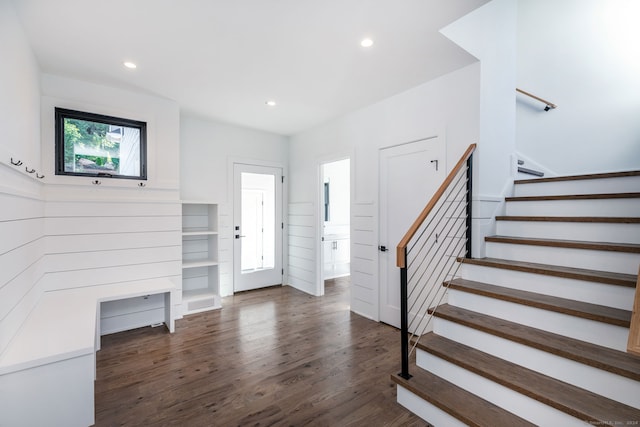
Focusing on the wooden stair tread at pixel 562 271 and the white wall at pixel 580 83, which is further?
the white wall at pixel 580 83

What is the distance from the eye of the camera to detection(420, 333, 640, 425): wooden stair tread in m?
1.34

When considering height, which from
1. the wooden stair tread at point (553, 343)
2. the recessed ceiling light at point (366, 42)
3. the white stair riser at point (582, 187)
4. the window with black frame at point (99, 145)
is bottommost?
the wooden stair tread at point (553, 343)

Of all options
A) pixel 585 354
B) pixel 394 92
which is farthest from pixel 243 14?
pixel 585 354

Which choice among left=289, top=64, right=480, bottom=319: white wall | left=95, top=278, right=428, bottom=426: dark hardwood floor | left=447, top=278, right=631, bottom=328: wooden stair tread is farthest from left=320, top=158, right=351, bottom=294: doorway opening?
left=447, top=278, right=631, bottom=328: wooden stair tread

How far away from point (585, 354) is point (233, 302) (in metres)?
3.87

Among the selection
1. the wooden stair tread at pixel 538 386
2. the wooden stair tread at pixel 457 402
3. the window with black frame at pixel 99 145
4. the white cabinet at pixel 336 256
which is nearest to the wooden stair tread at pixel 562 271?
the wooden stair tread at pixel 538 386

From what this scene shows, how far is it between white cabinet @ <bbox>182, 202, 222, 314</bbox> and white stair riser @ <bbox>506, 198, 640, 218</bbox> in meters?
3.63

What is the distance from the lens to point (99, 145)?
3105mm

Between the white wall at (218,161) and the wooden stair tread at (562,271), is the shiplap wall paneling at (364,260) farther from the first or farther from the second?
the white wall at (218,161)

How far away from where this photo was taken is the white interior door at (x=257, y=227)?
463 cm

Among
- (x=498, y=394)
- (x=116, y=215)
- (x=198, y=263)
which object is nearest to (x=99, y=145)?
(x=116, y=215)

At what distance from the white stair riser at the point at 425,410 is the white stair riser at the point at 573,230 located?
1.74 m

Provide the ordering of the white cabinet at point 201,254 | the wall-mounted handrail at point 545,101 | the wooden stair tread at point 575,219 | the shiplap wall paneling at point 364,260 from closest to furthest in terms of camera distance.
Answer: the wooden stair tread at point 575,219 → the wall-mounted handrail at point 545,101 → the shiplap wall paneling at point 364,260 → the white cabinet at point 201,254

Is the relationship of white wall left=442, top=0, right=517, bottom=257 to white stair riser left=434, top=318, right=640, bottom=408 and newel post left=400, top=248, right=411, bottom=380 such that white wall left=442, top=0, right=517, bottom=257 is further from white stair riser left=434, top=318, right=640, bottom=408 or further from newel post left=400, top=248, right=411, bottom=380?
newel post left=400, top=248, right=411, bottom=380
